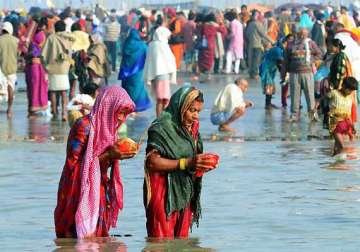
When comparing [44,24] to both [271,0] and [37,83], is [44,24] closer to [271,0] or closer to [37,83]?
[37,83]

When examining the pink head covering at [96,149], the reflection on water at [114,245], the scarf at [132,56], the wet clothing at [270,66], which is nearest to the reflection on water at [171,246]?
the reflection on water at [114,245]

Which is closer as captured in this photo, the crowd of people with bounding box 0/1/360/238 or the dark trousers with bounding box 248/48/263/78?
the crowd of people with bounding box 0/1/360/238

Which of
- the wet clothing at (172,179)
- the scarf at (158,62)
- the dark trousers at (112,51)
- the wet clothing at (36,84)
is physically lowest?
the dark trousers at (112,51)

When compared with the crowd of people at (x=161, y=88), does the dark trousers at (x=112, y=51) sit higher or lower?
lower

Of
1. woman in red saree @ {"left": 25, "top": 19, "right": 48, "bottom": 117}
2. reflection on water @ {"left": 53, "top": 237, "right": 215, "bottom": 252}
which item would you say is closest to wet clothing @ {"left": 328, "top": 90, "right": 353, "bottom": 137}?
reflection on water @ {"left": 53, "top": 237, "right": 215, "bottom": 252}

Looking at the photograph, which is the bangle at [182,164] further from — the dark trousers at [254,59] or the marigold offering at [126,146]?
the dark trousers at [254,59]

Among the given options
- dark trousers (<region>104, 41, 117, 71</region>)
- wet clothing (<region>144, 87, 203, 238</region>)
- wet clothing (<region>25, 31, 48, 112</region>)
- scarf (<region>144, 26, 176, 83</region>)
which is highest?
wet clothing (<region>144, 87, 203, 238</region>)

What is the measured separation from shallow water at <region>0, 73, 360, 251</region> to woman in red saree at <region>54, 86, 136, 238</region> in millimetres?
300

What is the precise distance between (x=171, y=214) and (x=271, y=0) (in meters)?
76.0

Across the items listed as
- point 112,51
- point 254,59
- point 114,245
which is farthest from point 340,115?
point 112,51

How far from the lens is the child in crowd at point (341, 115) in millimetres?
18375

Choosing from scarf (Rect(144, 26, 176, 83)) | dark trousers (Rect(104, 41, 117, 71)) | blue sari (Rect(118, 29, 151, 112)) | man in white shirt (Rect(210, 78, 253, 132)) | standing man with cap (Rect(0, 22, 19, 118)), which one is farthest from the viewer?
dark trousers (Rect(104, 41, 117, 71))

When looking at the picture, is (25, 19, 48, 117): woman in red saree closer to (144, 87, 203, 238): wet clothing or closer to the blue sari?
the blue sari

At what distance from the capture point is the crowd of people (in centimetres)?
1047
